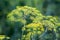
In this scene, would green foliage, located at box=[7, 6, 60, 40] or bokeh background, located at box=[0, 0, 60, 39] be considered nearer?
green foliage, located at box=[7, 6, 60, 40]

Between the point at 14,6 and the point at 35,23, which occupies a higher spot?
the point at 14,6

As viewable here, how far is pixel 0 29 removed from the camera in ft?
16.7

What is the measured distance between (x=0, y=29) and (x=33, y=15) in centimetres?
182

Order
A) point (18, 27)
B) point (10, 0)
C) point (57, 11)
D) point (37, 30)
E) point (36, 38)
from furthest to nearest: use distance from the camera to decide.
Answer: point (57, 11)
point (10, 0)
point (18, 27)
point (36, 38)
point (37, 30)

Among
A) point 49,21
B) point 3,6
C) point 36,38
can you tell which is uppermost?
point 3,6

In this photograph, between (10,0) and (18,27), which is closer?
(18,27)

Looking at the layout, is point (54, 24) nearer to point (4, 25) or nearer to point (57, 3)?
point (4, 25)

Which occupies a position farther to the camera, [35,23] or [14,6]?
[14,6]

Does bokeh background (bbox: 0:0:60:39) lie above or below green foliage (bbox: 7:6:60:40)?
above

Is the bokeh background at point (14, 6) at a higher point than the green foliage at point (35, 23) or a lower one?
higher

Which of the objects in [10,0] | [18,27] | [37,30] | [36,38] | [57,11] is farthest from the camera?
[57,11]

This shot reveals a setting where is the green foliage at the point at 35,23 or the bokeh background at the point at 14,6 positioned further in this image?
the bokeh background at the point at 14,6

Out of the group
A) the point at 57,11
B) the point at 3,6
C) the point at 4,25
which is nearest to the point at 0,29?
the point at 4,25

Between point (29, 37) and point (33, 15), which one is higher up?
point (33, 15)
